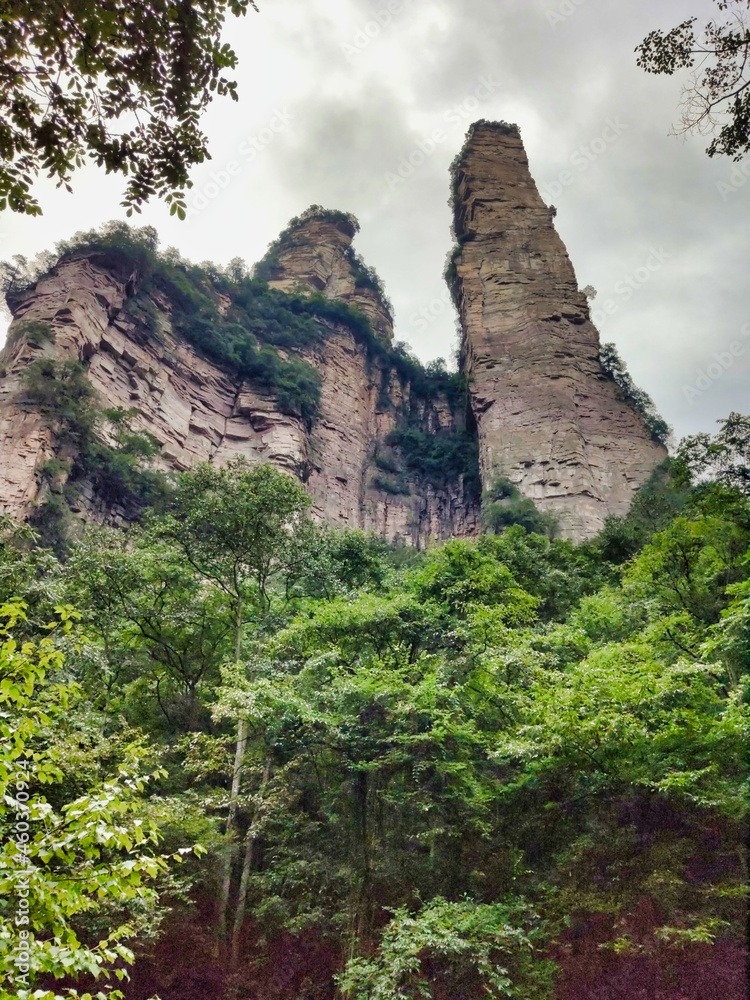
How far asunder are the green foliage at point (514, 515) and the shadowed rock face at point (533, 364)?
1242mm

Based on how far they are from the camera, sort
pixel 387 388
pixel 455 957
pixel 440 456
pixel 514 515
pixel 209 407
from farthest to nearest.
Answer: pixel 387 388 < pixel 440 456 < pixel 209 407 < pixel 514 515 < pixel 455 957

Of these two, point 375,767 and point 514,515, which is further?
point 514,515

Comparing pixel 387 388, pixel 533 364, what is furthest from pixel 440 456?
pixel 533 364

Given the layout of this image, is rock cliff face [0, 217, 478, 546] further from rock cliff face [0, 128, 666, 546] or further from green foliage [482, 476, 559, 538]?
green foliage [482, 476, 559, 538]

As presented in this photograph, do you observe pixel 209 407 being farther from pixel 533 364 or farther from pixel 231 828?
pixel 231 828

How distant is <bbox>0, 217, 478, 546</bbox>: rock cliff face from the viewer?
2672cm

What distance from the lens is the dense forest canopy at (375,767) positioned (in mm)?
6840

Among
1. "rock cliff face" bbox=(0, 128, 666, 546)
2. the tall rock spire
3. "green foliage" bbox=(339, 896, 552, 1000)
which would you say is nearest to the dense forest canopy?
"green foliage" bbox=(339, 896, 552, 1000)

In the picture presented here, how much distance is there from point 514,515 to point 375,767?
78.1 feet

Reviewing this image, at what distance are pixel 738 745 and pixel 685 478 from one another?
627cm

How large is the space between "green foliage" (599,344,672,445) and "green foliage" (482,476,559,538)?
1167 centimetres

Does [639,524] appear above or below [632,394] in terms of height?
below

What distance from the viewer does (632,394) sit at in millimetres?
40531

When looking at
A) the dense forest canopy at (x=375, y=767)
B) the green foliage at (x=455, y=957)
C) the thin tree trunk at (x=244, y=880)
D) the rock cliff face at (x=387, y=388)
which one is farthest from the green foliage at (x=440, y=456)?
the green foliage at (x=455, y=957)
